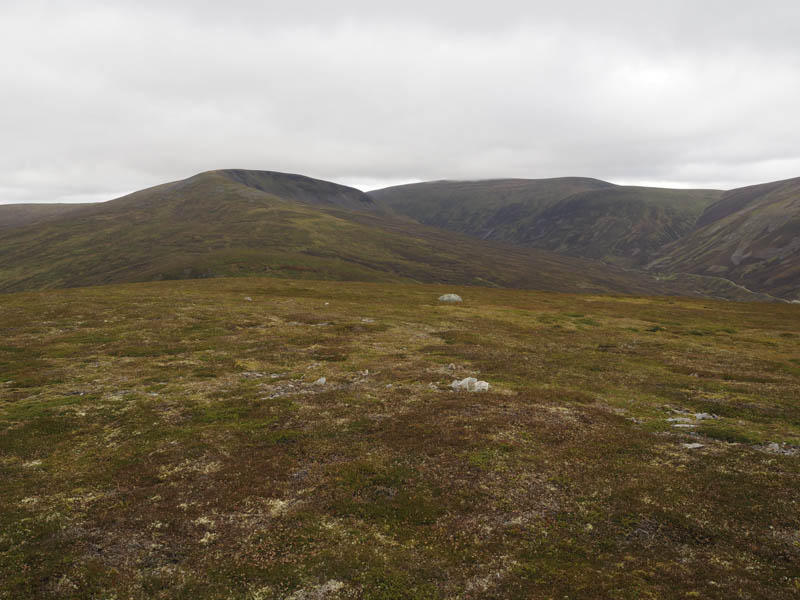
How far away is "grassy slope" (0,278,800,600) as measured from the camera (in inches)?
413

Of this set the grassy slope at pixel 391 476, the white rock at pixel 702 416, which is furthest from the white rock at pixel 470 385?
the white rock at pixel 702 416

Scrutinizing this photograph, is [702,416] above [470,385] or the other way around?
the other way around

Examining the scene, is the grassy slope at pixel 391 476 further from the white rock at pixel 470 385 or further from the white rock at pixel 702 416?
the white rock at pixel 702 416

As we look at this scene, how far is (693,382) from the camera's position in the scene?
28719 mm

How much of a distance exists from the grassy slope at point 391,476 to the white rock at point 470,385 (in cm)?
75

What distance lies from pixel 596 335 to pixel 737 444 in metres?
33.1

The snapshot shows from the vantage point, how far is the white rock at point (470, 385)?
2590 cm

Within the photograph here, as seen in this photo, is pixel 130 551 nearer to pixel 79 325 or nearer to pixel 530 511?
pixel 530 511

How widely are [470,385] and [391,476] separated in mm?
12061

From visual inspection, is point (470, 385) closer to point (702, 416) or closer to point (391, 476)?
point (391, 476)

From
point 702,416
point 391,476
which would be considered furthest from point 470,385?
point 702,416

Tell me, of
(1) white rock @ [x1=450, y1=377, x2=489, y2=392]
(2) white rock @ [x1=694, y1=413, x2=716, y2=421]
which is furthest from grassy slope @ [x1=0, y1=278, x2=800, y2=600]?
(2) white rock @ [x1=694, y1=413, x2=716, y2=421]

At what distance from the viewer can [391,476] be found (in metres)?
15.4

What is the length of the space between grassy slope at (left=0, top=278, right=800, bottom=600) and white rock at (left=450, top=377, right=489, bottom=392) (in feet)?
2.47
